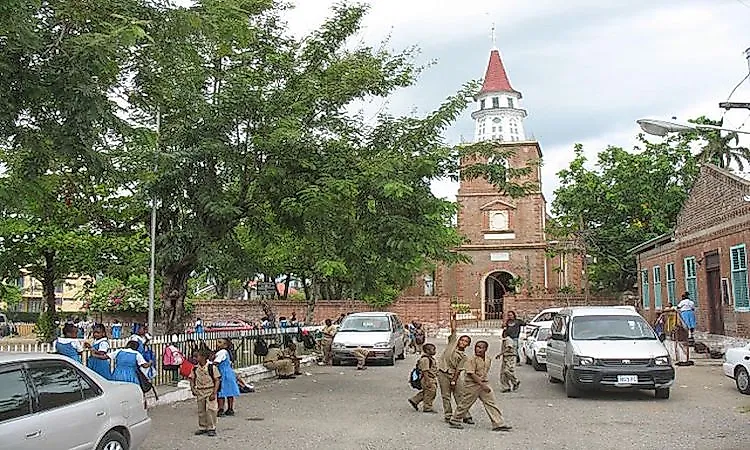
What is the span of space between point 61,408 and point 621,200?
110 feet

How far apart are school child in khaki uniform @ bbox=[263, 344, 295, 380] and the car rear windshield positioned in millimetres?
4843

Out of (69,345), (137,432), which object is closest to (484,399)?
(137,432)

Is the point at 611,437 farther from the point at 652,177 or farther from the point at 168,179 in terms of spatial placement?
the point at 652,177

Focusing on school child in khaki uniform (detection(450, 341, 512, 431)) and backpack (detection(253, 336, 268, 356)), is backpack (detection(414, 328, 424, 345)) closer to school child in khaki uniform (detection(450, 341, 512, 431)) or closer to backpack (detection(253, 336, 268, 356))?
backpack (detection(253, 336, 268, 356))

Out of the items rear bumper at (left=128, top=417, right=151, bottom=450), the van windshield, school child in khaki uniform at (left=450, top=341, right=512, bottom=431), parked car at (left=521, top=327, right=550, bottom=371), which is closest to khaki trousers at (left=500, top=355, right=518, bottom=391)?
the van windshield

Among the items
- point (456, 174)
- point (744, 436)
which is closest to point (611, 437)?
point (744, 436)

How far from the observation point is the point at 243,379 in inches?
655

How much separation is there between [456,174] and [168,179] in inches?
235

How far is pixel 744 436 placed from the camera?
10461 millimetres

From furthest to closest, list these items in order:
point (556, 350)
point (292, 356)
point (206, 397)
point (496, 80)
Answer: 1. point (496, 80)
2. point (292, 356)
3. point (556, 350)
4. point (206, 397)

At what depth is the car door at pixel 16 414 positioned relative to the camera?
6.37 meters

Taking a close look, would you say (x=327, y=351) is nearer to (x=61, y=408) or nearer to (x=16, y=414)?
(x=61, y=408)

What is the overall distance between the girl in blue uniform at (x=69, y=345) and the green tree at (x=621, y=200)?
29.2 metres

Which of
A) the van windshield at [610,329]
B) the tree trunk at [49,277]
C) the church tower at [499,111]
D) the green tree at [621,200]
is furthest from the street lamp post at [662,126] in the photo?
the church tower at [499,111]
